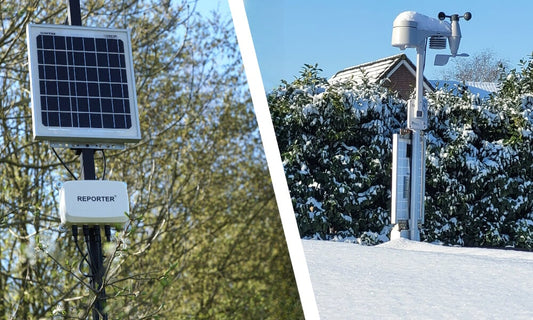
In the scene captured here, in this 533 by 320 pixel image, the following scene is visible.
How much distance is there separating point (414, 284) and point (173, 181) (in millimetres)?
1771

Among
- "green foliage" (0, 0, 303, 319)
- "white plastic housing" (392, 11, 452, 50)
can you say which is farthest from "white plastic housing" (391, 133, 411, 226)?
"green foliage" (0, 0, 303, 319)

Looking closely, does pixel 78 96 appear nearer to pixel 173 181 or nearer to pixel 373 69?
pixel 173 181

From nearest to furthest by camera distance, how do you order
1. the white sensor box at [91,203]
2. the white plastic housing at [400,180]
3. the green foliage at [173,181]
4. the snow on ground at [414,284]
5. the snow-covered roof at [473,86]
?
the white sensor box at [91,203]
the snow on ground at [414,284]
the green foliage at [173,181]
the white plastic housing at [400,180]
the snow-covered roof at [473,86]

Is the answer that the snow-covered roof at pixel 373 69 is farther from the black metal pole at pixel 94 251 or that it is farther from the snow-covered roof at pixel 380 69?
the black metal pole at pixel 94 251

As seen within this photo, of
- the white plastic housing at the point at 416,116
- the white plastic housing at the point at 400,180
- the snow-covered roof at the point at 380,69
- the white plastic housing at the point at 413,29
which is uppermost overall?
the white plastic housing at the point at 413,29

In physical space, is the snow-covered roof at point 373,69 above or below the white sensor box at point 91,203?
above

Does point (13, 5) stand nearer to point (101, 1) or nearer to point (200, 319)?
point (101, 1)

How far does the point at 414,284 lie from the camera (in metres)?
5.20

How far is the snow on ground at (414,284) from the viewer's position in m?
4.75

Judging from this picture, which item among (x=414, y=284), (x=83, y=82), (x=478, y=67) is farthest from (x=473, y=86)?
(x=83, y=82)

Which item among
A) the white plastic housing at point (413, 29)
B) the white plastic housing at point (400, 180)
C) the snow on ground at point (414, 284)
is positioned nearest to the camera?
the snow on ground at point (414, 284)

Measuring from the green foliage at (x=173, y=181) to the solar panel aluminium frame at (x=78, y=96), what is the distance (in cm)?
206

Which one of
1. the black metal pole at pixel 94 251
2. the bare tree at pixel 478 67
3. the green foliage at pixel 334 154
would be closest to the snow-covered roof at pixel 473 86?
the bare tree at pixel 478 67

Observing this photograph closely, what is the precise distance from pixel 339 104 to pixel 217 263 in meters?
2.53
